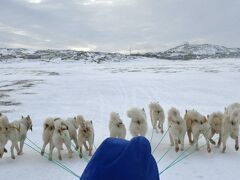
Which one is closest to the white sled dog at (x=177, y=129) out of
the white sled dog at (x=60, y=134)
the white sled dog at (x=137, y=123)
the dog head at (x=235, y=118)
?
the white sled dog at (x=137, y=123)

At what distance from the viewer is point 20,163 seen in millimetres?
6801

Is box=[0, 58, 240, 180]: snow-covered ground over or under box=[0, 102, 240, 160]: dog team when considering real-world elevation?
under

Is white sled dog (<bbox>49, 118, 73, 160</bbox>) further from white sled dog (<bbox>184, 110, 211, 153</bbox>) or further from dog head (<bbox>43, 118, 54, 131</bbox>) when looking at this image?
white sled dog (<bbox>184, 110, 211, 153</bbox>)

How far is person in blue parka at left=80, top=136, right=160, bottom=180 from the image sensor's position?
213 cm

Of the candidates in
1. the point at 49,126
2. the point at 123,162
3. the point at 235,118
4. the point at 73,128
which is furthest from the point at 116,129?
the point at 123,162

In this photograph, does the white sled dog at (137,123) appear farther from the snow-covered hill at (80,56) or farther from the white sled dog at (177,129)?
the snow-covered hill at (80,56)

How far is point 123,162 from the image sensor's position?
2.13 meters

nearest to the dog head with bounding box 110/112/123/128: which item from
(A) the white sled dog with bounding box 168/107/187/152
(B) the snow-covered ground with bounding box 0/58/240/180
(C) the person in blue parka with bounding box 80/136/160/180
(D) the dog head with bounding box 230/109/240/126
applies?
(B) the snow-covered ground with bounding box 0/58/240/180

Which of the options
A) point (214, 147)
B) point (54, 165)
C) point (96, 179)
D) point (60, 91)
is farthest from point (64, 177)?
point (60, 91)

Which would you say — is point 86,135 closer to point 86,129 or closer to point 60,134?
point 86,129

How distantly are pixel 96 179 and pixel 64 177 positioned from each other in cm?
403

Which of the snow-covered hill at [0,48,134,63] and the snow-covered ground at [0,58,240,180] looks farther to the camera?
the snow-covered hill at [0,48,134,63]

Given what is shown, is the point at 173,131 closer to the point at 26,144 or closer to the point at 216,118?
the point at 216,118

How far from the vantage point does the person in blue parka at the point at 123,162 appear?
2.13 metres
